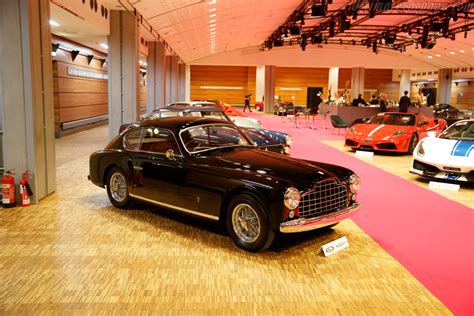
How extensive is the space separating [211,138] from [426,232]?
2719mm

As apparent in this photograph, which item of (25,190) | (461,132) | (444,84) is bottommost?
(25,190)

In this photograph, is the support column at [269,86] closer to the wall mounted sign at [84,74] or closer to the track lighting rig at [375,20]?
the track lighting rig at [375,20]

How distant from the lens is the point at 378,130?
1182 cm

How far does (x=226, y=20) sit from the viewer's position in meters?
19.4

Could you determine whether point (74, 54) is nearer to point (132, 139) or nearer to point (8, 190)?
point (8, 190)

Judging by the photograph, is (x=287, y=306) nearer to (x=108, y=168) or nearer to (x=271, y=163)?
(x=271, y=163)

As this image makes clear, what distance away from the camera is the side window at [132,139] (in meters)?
5.69

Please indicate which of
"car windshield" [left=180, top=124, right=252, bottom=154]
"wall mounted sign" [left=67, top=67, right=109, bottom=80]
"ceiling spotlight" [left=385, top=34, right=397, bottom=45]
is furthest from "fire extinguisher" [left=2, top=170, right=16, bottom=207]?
"ceiling spotlight" [left=385, top=34, right=397, bottom=45]

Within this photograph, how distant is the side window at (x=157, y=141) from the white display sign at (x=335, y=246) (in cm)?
193

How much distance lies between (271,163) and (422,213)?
252 centimetres

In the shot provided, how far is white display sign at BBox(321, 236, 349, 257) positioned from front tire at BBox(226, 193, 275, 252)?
577 mm

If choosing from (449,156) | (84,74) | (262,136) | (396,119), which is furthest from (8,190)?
(84,74)

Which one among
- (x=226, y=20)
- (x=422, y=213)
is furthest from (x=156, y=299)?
(x=226, y=20)

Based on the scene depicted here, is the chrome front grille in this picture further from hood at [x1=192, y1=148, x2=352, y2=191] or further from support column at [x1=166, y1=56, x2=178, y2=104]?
support column at [x1=166, y1=56, x2=178, y2=104]
